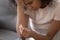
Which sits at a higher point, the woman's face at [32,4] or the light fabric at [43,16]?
the woman's face at [32,4]

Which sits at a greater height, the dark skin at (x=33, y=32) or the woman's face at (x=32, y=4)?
the woman's face at (x=32, y=4)

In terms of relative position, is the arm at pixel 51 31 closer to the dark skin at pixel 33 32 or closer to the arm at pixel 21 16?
the dark skin at pixel 33 32

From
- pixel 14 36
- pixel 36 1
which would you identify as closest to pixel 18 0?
pixel 36 1

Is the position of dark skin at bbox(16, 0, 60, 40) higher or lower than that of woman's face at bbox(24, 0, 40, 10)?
lower

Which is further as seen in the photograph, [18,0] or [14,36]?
[14,36]

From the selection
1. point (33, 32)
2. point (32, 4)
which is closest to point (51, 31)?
point (33, 32)

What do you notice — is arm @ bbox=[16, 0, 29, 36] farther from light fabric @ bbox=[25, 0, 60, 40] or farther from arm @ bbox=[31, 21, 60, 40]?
arm @ bbox=[31, 21, 60, 40]

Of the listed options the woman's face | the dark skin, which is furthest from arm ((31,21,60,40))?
the woman's face

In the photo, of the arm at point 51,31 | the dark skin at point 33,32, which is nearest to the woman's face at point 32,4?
the dark skin at point 33,32

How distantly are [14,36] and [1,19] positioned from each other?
11.9 inches

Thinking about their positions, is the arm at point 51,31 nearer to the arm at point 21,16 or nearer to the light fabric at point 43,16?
the light fabric at point 43,16

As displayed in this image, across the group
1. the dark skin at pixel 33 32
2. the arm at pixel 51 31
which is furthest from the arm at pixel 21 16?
the arm at pixel 51 31

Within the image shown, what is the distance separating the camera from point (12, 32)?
152 cm

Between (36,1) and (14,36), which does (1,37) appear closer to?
(14,36)
